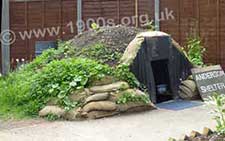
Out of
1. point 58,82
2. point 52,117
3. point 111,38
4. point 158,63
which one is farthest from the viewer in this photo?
point 111,38

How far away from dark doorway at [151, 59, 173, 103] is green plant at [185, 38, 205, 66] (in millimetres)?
1702

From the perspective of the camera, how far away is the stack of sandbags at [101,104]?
7.57m

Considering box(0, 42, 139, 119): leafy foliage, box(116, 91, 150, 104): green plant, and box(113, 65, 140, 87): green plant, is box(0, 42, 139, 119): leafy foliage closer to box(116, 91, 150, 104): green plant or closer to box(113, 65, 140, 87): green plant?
box(113, 65, 140, 87): green plant

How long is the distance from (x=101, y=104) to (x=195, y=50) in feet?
14.6

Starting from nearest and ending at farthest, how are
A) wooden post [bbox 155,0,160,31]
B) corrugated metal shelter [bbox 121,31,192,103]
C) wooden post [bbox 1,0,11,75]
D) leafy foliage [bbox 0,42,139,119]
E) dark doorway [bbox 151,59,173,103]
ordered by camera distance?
Result: leafy foliage [bbox 0,42,139,119], corrugated metal shelter [bbox 121,31,192,103], dark doorway [bbox 151,59,173,103], wooden post [bbox 155,0,160,31], wooden post [bbox 1,0,11,75]

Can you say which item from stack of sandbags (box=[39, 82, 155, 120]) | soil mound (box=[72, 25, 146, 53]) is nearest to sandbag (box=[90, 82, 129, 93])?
stack of sandbags (box=[39, 82, 155, 120])

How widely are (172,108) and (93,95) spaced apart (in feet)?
4.82

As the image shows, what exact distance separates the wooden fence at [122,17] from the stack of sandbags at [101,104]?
4312 millimetres

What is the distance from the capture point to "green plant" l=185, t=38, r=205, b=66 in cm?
1101

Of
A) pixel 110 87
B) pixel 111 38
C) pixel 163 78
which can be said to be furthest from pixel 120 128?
pixel 111 38

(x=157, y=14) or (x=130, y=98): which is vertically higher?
(x=157, y=14)

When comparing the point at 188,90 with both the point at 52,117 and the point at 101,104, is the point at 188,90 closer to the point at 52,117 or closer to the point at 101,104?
the point at 101,104

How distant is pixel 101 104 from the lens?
768cm

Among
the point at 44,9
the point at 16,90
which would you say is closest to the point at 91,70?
the point at 16,90
